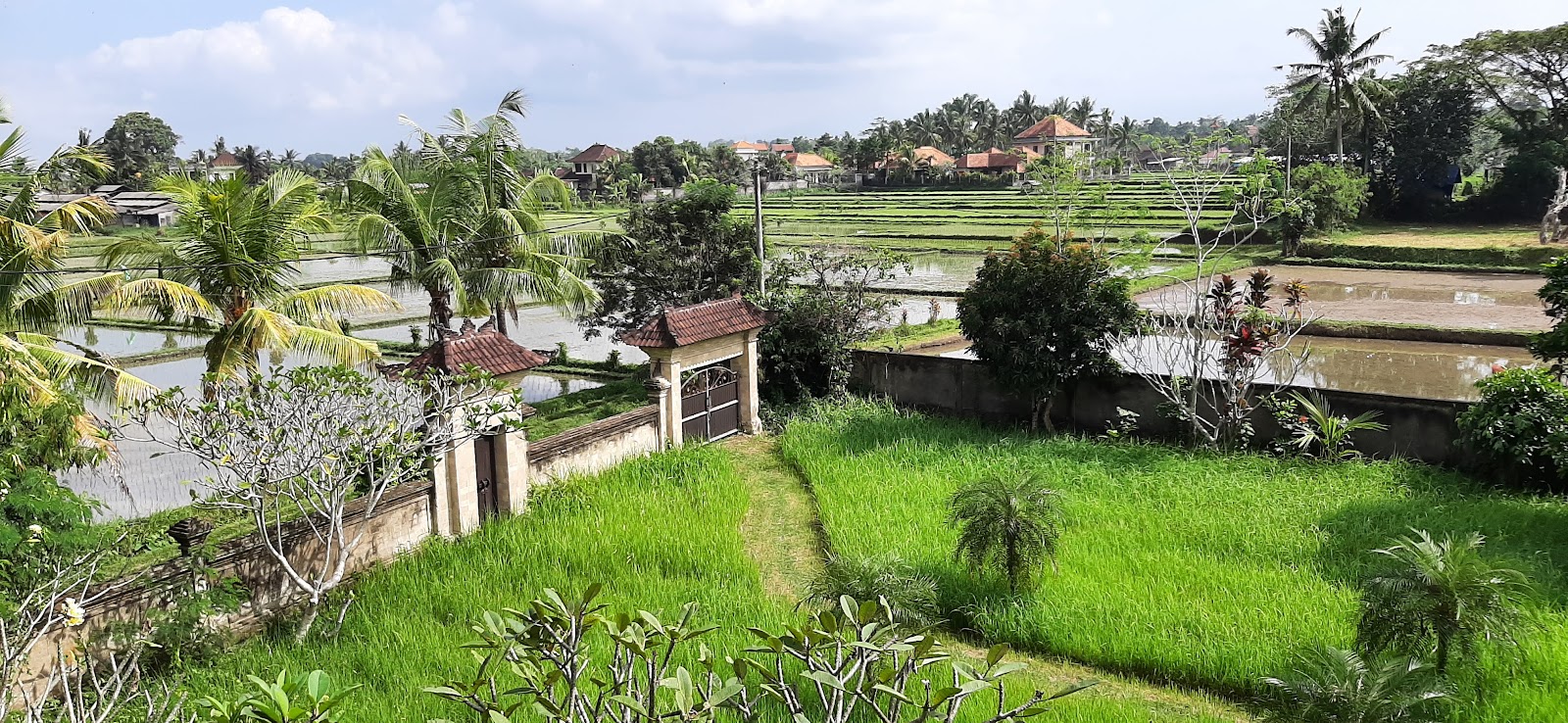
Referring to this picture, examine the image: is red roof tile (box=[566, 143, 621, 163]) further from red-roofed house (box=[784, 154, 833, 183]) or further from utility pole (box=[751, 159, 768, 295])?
utility pole (box=[751, 159, 768, 295])

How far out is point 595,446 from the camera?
36.7 ft

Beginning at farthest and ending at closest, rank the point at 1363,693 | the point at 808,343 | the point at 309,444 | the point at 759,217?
1. the point at 759,217
2. the point at 808,343
3. the point at 309,444
4. the point at 1363,693

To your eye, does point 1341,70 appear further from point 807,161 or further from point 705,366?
point 807,161

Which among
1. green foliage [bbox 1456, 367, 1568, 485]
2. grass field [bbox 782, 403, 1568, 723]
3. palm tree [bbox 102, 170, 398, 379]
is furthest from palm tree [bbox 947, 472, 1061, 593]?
palm tree [bbox 102, 170, 398, 379]

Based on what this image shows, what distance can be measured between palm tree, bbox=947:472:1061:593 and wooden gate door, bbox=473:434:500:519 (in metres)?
4.43

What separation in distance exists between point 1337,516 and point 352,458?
789cm

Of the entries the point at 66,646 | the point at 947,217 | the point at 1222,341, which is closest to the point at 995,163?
the point at 947,217

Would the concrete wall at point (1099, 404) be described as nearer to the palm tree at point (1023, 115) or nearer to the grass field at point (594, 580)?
the grass field at point (594, 580)

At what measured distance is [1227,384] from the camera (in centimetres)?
1178

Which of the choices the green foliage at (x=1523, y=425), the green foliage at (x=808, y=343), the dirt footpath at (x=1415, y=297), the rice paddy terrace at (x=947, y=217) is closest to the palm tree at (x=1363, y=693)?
the green foliage at (x=1523, y=425)

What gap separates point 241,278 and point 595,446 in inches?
160

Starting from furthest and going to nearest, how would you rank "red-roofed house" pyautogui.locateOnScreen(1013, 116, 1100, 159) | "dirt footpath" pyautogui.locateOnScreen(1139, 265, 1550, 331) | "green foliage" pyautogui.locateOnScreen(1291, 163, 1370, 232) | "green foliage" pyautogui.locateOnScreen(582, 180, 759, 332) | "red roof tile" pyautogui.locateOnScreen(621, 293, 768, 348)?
"red-roofed house" pyautogui.locateOnScreen(1013, 116, 1100, 159) < "green foliage" pyautogui.locateOnScreen(1291, 163, 1370, 232) < "dirt footpath" pyautogui.locateOnScreen(1139, 265, 1550, 331) < "green foliage" pyautogui.locateOnScreen(582, 180, 759, 332) < "red roof tile" pyautogui.locateOnScreen(621, 293, 768, 348)

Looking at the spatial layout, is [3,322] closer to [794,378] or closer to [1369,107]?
[794,378]

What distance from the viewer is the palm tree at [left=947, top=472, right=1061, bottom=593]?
744 centimetres
